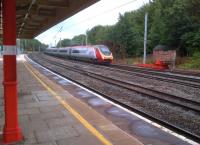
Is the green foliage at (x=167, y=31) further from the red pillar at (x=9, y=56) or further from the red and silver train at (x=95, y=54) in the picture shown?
the red pillar at (x=9, y=56)

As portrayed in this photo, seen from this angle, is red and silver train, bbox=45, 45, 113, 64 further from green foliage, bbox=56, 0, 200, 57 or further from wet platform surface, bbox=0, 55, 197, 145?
wet platform surface, bbox=0, 55, 197, 145

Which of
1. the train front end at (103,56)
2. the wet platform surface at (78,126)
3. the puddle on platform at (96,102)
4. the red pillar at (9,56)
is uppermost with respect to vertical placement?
the red pillar at (9,56)

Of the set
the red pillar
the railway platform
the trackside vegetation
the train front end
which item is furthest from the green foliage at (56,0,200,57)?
the red pillar

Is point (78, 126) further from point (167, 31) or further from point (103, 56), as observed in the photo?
point (167, 31)

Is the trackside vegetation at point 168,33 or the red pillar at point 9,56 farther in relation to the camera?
the trackside vegetation at point 168,33

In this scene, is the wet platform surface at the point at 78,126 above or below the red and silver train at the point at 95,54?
below

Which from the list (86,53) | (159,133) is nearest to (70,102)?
(159,133)

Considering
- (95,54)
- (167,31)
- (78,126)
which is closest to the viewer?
(78,126)

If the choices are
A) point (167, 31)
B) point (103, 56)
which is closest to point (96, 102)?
point (103, 56)

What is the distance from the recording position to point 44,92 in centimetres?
1280

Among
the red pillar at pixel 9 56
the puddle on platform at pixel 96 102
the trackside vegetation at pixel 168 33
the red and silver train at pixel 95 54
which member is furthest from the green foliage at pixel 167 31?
the red pillar at pixel 9 56

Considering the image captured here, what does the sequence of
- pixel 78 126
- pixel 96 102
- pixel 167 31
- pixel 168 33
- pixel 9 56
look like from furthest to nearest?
pixel 168 33 → pixel 167 31 → pixel 96 102 → pixel 78 126 → pixel 9 56

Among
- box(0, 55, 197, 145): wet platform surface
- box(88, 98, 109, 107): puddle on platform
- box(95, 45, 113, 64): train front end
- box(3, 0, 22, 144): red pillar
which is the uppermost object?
box(3, 0, 22, 144): red pillar

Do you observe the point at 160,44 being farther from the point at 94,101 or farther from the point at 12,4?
the point at 12,4
